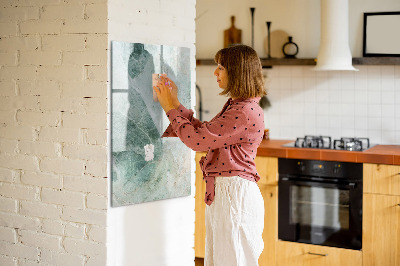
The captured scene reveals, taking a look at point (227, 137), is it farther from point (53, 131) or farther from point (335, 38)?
point (335, 38)

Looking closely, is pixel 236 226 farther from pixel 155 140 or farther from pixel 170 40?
pixel 170 40

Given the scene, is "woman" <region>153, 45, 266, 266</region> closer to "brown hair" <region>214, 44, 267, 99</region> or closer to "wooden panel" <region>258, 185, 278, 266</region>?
"brown hair" <region>214, 44, 267, 99</region>

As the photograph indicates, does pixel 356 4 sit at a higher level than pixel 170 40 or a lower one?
higher

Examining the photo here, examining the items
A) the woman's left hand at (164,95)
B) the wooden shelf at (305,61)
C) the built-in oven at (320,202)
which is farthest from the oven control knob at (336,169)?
the woman's left hand at (164,95)

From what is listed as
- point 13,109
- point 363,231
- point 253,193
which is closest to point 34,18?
point 13,109

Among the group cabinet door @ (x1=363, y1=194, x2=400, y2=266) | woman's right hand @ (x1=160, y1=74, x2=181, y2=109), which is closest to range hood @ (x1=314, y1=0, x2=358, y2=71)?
cabinet door @ (x1=363, y1=194, x2=400, y2=266)

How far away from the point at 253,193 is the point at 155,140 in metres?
0.60

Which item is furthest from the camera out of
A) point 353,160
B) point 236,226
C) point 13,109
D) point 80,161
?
point 353,160

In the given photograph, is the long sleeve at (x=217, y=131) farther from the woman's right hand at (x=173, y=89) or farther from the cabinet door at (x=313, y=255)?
the cabinet door at (x=313, y=255)

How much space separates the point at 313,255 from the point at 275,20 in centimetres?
189

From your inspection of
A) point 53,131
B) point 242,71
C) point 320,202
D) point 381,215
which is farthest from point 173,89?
point 381,215

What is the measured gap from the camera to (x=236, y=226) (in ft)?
8.73

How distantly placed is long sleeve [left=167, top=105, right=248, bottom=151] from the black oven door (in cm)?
155

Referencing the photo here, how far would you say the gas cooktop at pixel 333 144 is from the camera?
13.4 feet
